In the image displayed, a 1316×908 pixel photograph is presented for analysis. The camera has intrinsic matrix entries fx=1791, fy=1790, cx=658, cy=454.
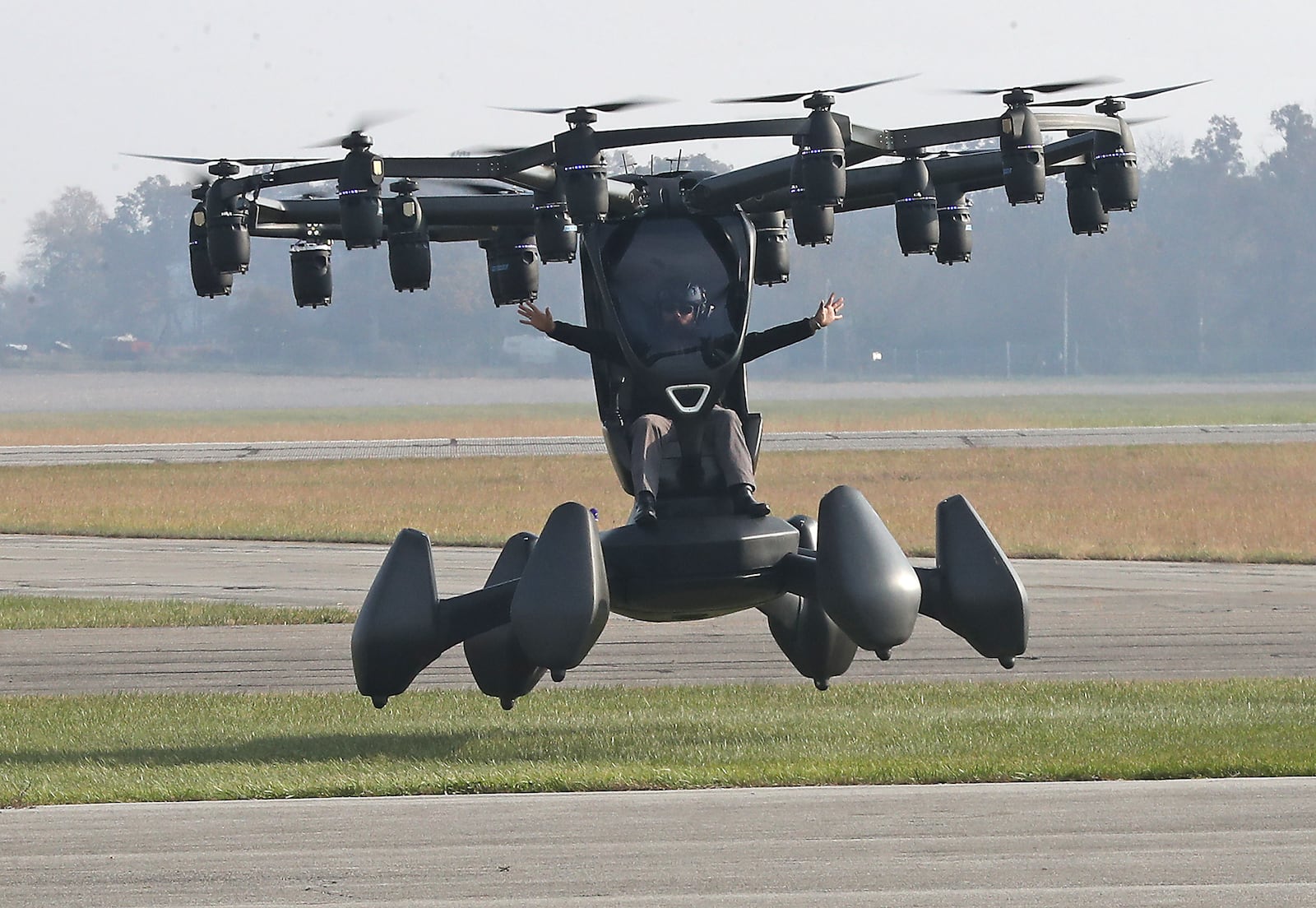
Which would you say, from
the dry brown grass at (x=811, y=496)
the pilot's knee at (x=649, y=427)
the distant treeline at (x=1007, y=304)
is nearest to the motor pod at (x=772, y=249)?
the pilot's knee at (x=649, y=427)

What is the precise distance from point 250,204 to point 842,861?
6.14 meters

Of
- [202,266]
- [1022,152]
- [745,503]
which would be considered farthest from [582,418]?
[1022,152]

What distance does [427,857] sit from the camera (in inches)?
409

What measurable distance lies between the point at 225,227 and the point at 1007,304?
13911 cm

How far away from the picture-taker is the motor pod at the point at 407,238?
12.7 meters

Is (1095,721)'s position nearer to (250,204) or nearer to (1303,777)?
(1303,777)

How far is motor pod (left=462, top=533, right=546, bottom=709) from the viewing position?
13.8 m

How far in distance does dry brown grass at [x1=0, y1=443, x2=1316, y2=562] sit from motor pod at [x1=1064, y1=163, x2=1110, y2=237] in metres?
16.9

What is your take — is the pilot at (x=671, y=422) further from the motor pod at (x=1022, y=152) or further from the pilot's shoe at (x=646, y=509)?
the motor pod at (x=1022, y=152)

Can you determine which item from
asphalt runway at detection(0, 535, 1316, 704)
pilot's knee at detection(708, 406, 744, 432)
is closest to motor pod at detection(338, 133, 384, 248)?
pilot's knee at detection(708, 406, 744, 432)

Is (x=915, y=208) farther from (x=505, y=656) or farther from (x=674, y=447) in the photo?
(x=505, y=656)

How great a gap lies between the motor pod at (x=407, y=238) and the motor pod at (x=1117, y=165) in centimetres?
488

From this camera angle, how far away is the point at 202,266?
13.5m

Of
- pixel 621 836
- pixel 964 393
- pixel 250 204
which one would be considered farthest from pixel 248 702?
pixel 964 393
